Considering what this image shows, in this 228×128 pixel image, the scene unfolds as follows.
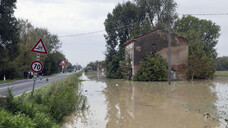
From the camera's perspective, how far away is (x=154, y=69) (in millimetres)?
32469

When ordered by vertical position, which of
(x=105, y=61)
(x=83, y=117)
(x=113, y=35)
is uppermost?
(x=113, y=35)

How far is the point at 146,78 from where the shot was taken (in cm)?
3322

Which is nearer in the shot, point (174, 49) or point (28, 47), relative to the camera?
point (174, 49)

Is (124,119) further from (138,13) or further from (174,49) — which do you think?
(138,13)

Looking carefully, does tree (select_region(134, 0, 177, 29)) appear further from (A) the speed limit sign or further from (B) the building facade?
(A) the speed limit sign

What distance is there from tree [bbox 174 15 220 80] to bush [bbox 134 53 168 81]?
455cm

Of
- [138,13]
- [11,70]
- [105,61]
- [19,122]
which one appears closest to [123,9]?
[138,13]

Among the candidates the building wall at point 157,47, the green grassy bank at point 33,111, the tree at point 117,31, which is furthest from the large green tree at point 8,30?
the tree at point 117,31

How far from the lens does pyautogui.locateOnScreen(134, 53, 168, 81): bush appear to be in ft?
107

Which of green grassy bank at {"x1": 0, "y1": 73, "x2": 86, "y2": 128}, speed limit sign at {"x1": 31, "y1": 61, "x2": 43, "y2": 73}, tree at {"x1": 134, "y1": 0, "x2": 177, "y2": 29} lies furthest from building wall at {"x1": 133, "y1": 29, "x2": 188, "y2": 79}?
speed limit sign at {"x1": 31, "y1": 61, "x2": 43, "y2": 73}

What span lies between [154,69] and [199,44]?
12.4m

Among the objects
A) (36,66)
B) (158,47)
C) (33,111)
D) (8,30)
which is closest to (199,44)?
(158,47)

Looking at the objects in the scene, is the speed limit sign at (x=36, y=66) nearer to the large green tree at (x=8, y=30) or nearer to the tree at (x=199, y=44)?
the large green tree at (x=8, y=30)

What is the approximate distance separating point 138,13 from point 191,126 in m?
37.6
